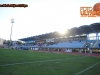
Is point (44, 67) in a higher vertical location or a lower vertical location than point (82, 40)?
lower

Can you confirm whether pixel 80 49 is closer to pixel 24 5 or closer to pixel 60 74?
pixel 24 5

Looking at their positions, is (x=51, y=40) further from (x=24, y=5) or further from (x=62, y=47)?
(x=24, y=5)

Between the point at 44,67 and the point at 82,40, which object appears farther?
the point at 82,40

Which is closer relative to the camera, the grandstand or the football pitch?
the football pitch

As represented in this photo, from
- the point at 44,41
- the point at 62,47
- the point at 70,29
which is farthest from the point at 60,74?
the point at 44,41

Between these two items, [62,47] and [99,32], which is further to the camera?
[62,47]

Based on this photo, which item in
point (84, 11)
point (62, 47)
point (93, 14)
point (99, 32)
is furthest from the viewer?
point (62, 47)

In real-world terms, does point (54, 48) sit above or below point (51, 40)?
below

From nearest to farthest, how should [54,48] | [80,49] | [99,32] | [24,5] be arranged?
[24,5], [99,32], [80,49], [54,48]

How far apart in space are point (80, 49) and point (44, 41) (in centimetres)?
3585

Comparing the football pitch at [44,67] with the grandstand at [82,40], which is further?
the grandstand at [82,40]

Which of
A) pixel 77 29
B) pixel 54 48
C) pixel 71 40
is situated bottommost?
pixel 54 48

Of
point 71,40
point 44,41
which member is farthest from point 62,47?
point 44,41

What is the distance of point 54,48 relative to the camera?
64.8m
